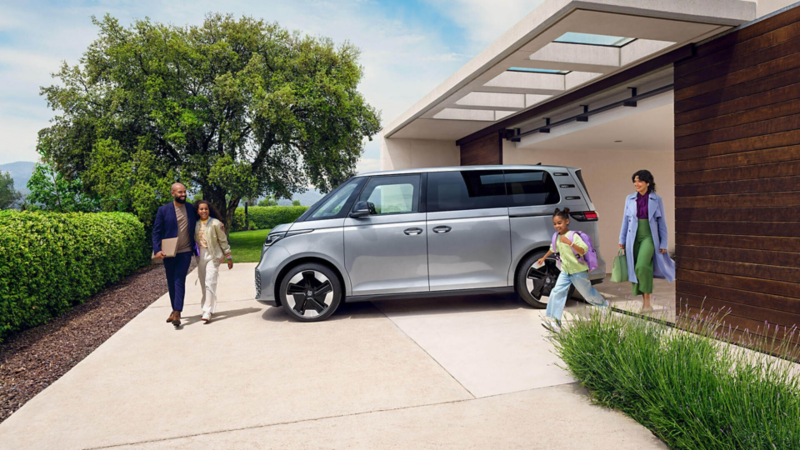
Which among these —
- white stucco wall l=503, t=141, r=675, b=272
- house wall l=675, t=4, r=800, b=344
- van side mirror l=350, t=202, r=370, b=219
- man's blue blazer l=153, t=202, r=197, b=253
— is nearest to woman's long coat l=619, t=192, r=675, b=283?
house wall l=675, t=4, r=800, b=344

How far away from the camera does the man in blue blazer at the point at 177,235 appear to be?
6.07 m

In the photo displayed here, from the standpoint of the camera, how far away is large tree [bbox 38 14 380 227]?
18703 millimetres

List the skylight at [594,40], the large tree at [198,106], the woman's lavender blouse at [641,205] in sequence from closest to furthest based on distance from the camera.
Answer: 1. the skylight at [594,40]
2. the woman's lavender blouse at [641,205]
3. the large tree at [198,106]

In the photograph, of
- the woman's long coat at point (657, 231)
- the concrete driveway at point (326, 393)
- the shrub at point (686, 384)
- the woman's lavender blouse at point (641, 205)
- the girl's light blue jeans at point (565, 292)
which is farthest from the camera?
the woman's lavender blouse at point (641, 205)

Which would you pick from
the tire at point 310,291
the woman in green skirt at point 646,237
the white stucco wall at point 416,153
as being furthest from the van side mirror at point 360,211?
the white stucco wall at point 416,153

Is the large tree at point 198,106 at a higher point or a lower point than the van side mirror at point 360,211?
higher

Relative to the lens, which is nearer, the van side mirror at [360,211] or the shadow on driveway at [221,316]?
the van side mirror at [360,211]

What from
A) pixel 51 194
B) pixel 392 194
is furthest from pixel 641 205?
pixel 51 194

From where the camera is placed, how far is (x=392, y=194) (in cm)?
648

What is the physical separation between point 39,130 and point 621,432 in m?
25.4

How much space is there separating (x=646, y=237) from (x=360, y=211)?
3.62 meters

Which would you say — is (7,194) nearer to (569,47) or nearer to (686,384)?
(569,47)

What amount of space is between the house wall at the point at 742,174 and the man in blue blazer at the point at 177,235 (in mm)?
5980

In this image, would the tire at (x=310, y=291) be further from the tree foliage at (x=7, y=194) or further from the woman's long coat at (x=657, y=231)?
the tree foliage at (x=7, y=194)
